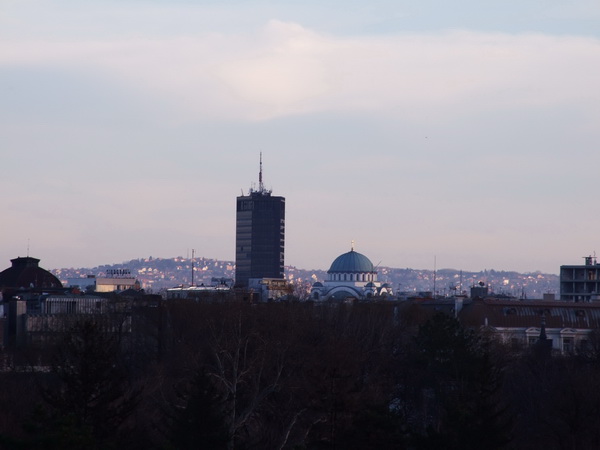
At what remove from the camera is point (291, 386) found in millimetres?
58875

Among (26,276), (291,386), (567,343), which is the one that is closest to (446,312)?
(567,343)

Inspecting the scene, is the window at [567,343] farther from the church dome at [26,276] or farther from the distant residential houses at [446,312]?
the church dome at [26,276]

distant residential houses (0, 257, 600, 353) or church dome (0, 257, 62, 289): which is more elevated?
church dome (0, 257, 62, 289)

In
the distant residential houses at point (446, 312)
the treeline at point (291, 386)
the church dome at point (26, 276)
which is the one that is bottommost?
the treeline at point (291, 386)

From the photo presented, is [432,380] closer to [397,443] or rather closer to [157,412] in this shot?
[157,412]

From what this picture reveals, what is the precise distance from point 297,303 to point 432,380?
26100mm

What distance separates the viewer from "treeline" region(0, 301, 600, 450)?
4053 cm

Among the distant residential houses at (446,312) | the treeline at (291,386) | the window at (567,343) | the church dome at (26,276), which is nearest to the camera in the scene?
the treeline at (291,386)

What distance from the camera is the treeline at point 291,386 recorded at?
40.5m

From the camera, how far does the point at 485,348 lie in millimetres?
70312

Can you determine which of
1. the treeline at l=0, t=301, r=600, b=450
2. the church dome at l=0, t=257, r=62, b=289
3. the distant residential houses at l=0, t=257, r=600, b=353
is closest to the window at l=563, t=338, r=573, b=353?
the distant residential houses at l=0, t=257, r=600, b=353

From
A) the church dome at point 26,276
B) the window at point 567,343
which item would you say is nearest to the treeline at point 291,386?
the window at point 567,343

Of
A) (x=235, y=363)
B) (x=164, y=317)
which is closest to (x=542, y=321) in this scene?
(x=164, y=317)

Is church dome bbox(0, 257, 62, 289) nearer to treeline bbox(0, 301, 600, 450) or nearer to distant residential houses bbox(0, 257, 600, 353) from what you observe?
A: distant residential houses bbox(0, 257, 600, 353)
